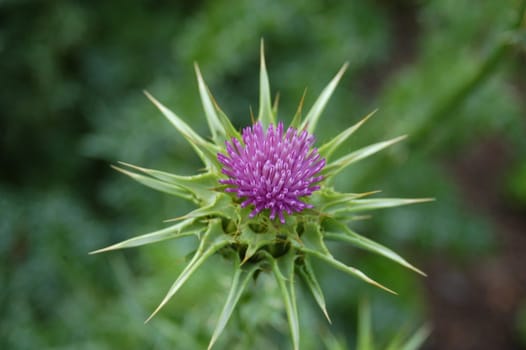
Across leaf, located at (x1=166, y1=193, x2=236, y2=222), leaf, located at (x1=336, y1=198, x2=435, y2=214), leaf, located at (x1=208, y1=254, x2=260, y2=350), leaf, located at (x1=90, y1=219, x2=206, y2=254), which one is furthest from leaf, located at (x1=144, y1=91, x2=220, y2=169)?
leaf, located at (x1=336, y1=198, x2=435, y2=214)

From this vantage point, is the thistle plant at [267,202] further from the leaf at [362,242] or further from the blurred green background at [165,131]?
the blurred green background at [165,131]

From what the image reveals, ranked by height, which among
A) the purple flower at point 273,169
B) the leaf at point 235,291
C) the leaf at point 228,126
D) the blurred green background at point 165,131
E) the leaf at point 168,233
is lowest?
the blurred green background at point 165,131

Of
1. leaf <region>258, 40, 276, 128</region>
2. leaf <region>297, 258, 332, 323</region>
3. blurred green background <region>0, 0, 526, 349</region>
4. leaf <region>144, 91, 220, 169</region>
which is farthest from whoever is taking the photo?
blurred green background <region>0, 0, 526, 349</region>

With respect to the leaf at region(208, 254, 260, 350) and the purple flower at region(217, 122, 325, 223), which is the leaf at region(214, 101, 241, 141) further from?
the leaf at region(208, 254, 260, 350)

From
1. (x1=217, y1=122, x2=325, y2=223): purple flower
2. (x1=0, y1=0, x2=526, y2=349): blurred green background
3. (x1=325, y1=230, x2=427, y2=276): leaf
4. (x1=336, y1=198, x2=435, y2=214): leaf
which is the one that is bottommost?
(x1=0, y1=0, x2=526, y2=349): blurred green background

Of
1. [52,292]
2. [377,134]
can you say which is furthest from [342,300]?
[52,292]

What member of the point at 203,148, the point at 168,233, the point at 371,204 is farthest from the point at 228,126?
the point at 371,204

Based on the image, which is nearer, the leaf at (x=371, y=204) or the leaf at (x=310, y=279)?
the leaf at (x=310, y=279)

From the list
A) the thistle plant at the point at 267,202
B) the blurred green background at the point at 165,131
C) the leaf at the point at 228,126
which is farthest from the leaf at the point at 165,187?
the blurred green background at the point at 165,131
